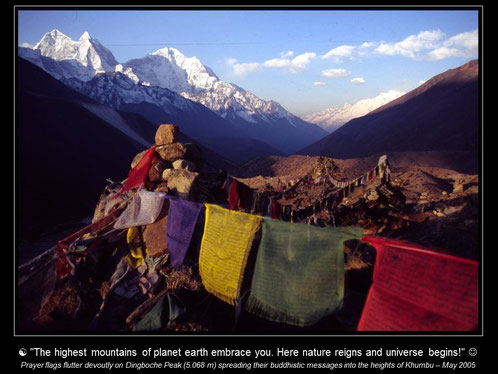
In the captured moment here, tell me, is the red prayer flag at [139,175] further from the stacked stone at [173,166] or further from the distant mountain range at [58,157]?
the distant mountain range at [58,157]

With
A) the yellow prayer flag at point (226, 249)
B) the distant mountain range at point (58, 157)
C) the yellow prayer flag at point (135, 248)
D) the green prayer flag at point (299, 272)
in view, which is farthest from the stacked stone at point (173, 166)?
the distant mountain range at point (58, 157)

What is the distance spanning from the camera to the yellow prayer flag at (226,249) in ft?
14.6

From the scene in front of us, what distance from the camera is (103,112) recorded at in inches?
2221

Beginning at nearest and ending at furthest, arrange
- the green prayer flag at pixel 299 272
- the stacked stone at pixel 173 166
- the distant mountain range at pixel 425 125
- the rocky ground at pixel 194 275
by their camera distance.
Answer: the green prayer flag at pixel 299 272, the rocky ground at pixel 194 275, the stacked stone at pixel 173 166, the distant mountain range at pixel 425 125

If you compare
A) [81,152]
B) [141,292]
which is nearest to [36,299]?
[141,292]

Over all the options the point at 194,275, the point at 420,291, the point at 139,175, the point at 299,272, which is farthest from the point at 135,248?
the point at 420,291

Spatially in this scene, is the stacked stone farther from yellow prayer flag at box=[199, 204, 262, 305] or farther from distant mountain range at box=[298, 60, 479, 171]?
distant mountain range at box=[298, 60, 479, 171]

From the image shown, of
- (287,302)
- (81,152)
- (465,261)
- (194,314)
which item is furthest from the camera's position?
(81,152)

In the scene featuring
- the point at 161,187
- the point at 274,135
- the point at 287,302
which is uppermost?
the point at 274,135

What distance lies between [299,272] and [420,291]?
1519mm

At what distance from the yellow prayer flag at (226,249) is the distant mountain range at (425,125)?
38817mm

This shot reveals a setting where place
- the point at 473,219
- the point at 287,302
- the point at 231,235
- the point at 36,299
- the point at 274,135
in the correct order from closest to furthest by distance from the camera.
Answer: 1. the point at 287,302
2. the point at 231,235
3. the point at 36,299
4. the point at 473,219
5. the point at 274,135

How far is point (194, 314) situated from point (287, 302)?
88.6 inches
